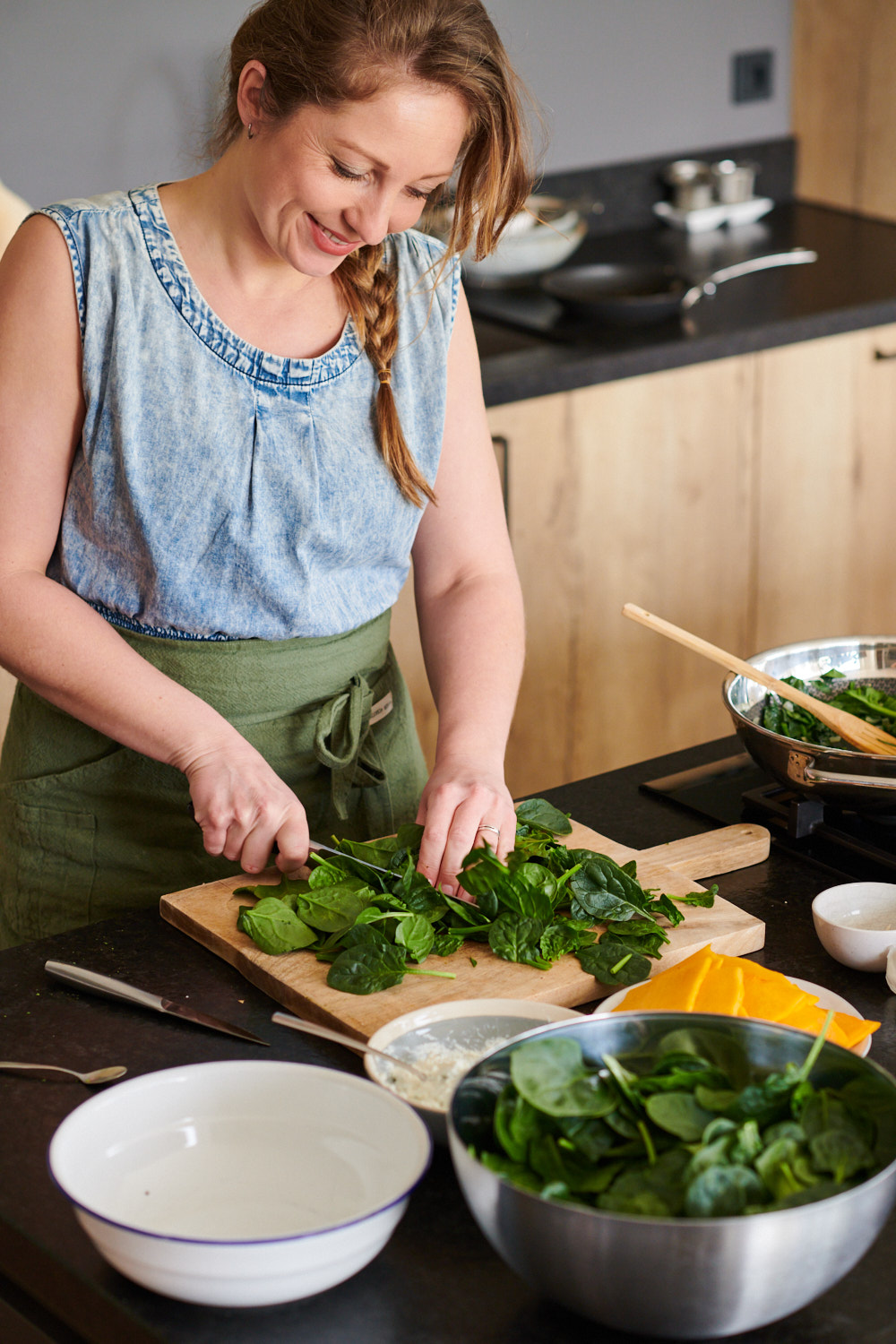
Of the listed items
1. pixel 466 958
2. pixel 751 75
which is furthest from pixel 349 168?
pixel 751 75

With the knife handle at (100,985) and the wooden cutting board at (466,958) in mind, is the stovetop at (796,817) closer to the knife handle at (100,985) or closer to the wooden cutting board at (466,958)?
the wooden cutting board at (466,958)

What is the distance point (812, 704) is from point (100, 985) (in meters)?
0.66

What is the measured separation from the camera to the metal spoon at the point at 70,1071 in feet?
3.09

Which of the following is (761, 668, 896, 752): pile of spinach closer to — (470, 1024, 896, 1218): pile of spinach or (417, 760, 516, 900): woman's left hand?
(417, 760, 516, 900): woman's left hand

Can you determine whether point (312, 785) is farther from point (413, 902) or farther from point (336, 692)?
point (413, 902)

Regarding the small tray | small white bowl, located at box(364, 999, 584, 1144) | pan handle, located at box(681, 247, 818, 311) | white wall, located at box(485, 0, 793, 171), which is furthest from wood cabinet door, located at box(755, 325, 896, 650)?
small white bowl, located at box(364, 999, 584, 1144)

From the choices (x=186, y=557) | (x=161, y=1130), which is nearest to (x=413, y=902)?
(x=161, y=1130)

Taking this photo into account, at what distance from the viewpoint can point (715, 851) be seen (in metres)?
1.22

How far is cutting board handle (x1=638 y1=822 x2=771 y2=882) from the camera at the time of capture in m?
1.21

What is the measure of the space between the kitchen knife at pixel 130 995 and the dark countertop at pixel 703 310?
55.0 inches

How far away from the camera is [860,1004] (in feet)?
3.37

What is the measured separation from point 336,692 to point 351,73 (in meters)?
0.59

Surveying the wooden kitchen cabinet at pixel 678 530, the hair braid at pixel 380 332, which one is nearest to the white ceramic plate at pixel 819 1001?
the hair braid at pixel 380 332

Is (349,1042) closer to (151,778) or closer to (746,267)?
(151,778)
